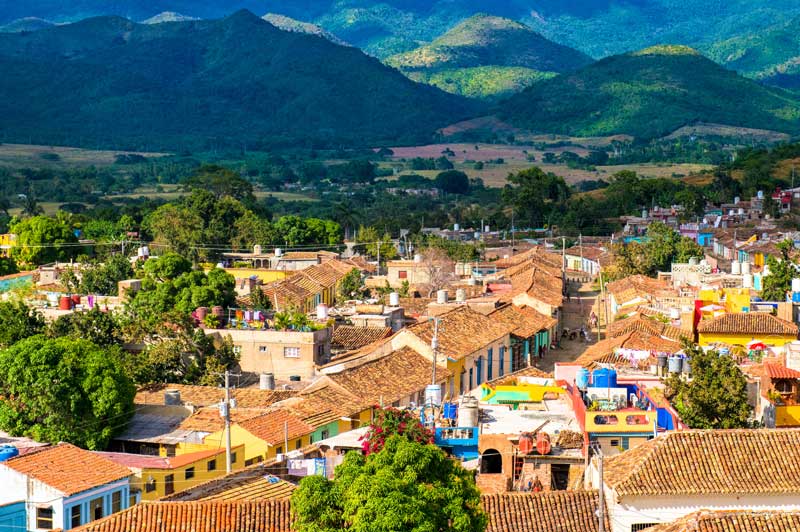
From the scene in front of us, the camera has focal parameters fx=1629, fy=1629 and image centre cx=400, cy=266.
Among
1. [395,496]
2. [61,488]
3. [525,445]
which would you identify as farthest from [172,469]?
[395,496]

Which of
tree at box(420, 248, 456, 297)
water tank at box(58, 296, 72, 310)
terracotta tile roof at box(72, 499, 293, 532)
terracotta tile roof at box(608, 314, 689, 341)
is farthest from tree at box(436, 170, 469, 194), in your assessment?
terracotta tile roof at box(72, 499, 293, 532)

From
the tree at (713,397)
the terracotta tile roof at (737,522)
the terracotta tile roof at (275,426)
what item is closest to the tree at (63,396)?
the terracotta tile roof at (275,426)

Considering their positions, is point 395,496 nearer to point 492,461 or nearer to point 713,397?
point 492,461

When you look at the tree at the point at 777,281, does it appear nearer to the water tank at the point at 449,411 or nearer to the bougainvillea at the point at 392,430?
the water tank at the point at 449,411

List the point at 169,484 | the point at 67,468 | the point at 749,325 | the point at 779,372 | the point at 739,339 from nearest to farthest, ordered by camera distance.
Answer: the point at 67,468 < the point at 169,484 < the point at 779,372 < the point at 739,339 < the point at 749,325

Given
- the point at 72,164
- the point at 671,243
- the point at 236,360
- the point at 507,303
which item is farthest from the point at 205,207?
the point at 72,164

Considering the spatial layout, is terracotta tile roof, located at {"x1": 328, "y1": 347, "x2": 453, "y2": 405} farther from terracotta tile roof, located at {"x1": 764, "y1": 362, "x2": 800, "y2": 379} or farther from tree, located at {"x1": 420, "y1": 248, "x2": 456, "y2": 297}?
tree, located at {"x1": 420, "y1": 248, "x2": 456, "y2": 297}

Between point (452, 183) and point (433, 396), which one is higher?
point (433, 396)

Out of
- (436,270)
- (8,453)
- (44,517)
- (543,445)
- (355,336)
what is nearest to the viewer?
(44,517)
